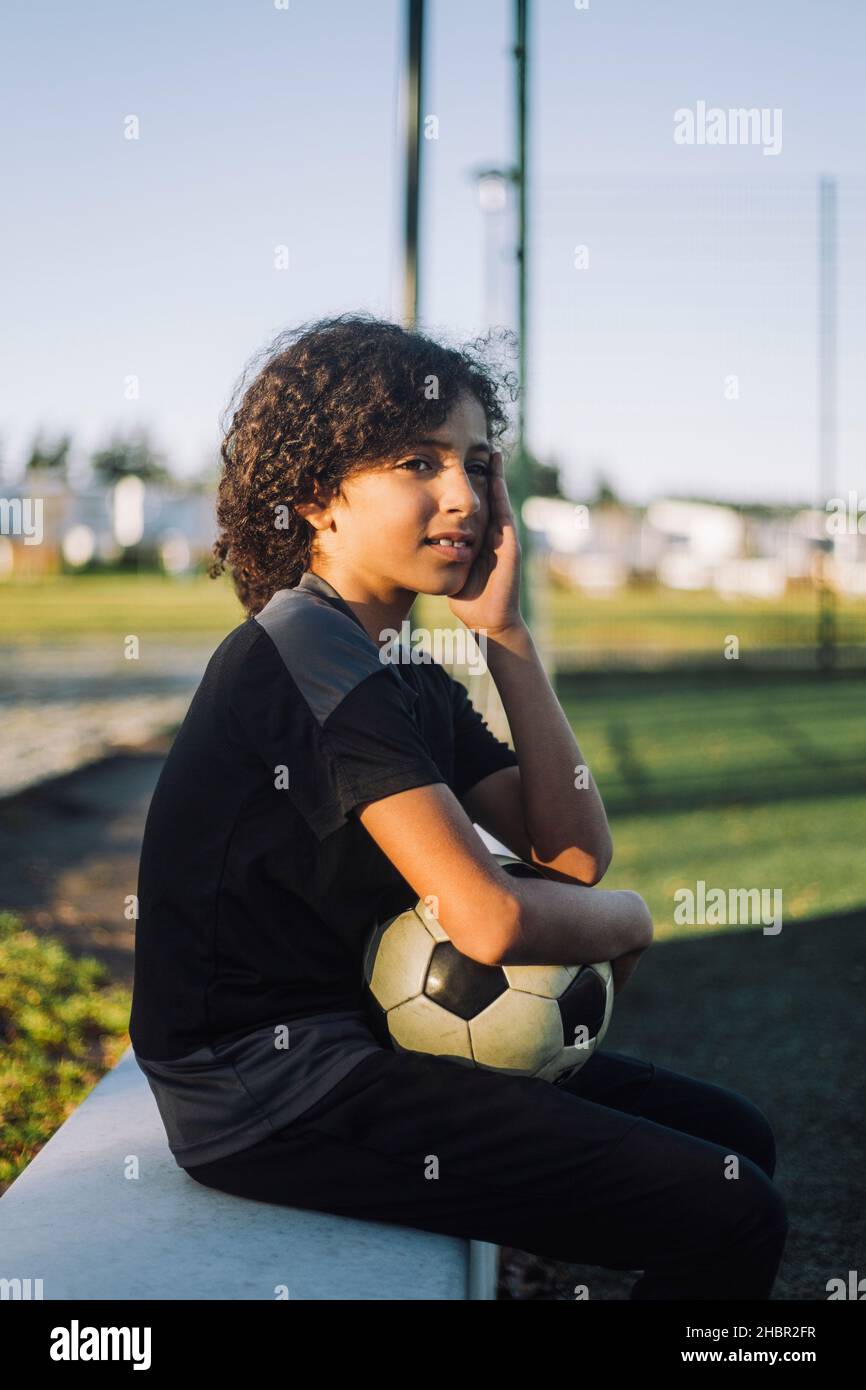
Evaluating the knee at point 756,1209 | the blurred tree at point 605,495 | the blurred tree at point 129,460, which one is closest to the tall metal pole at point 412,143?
the knee at point 756,1209

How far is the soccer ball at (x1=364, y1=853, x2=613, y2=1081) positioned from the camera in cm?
207

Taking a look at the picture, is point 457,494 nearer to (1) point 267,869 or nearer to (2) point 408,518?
(2) point 408,518

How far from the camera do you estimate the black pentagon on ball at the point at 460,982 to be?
2082 mm

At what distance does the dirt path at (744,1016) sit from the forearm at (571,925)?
1143 mm

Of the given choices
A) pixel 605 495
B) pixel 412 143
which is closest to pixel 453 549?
pixel 412 143

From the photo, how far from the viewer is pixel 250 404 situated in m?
2.41

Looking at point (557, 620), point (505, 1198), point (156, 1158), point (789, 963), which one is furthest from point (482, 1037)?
point (557, 620)

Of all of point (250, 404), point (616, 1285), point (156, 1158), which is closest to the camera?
point (156, 1158)

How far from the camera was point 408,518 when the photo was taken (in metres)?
2.18

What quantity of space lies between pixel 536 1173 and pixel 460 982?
34 centimetres

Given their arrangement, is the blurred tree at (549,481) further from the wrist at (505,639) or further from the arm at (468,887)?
the arm at (468,887)
